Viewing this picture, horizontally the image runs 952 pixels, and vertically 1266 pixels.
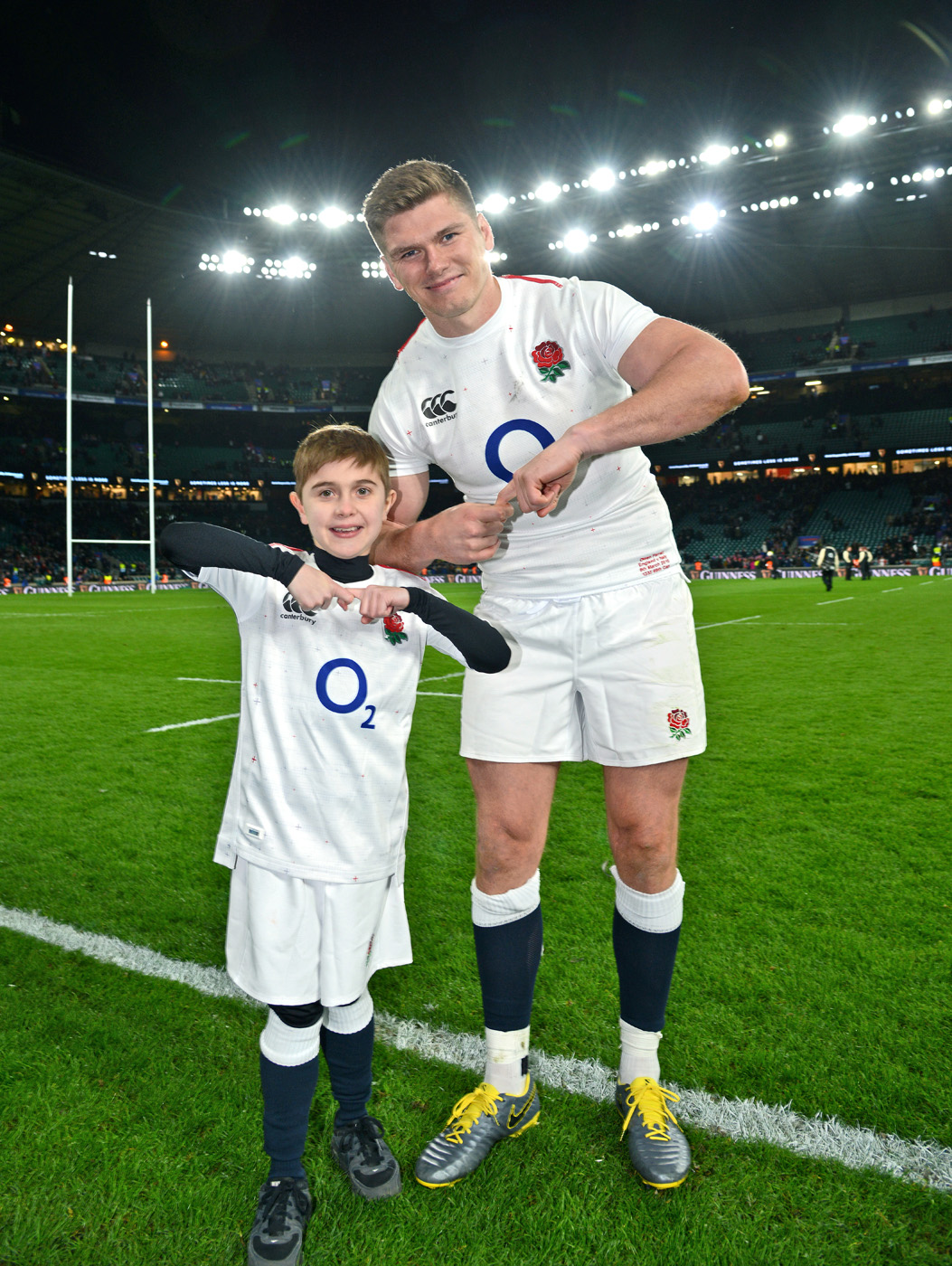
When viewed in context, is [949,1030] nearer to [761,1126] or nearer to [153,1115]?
[761,1126]

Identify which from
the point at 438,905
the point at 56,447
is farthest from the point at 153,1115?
the point at 56,447

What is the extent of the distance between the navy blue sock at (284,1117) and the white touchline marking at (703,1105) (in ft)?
1.92

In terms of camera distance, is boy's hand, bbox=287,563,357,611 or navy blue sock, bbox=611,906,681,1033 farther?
navy blue sock, bbox=611,906,681,1033

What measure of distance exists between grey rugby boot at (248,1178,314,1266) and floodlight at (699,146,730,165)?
32664 mm

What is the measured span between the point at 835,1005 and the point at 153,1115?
Result: 193 centimetres

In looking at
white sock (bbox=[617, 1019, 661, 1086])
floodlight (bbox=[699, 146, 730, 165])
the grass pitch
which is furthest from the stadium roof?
white sock (bbox=[617, 1019, 661, 1086])

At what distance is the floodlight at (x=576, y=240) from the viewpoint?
3250 cm

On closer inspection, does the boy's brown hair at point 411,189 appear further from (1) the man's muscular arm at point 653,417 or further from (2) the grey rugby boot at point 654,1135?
(2) the grey rugby boot at point 654,1135

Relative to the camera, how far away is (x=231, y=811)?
1.87 meters

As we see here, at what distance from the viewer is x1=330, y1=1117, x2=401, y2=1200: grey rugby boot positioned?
1759 millimetres

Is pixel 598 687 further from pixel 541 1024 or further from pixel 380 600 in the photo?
pixel 541 1024

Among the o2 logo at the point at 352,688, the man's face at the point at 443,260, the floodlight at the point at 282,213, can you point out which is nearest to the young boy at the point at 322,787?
the o2 logo at the point at 352,688

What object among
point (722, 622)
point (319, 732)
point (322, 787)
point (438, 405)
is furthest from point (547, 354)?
point (722, 622)

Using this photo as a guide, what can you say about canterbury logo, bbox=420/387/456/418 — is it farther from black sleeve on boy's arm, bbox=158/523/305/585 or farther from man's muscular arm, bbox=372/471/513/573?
black sleeve on boy's arm, bbox=158/523/305/585
